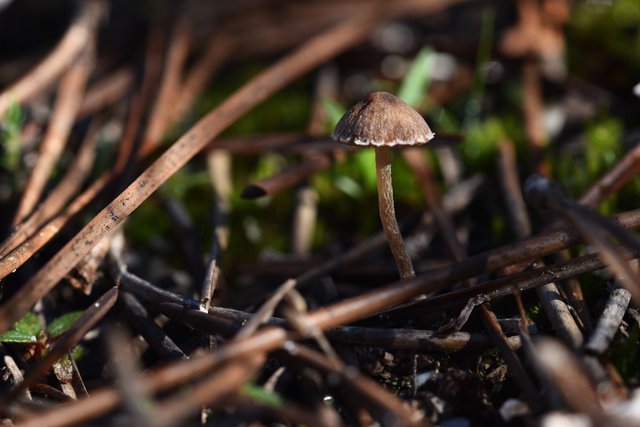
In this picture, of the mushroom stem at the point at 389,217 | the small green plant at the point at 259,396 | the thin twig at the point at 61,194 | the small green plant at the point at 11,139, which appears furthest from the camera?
the small green plant at the point at 11,139

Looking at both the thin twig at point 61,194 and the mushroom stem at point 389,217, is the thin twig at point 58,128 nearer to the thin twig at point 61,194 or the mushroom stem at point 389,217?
the thin twig at point 61,194

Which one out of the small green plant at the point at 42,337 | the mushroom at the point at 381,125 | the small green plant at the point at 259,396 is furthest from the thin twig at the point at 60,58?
the small green plant at the point at 259,396

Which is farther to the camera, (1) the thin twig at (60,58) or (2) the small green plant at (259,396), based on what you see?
(1) the thin twig at (60,58)

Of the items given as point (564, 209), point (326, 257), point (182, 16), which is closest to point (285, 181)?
point (326, 257)

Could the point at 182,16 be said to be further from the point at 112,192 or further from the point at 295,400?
the point at 295,400

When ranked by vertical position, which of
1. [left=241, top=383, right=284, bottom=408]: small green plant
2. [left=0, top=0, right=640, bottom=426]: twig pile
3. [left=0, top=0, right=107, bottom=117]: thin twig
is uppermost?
[left=0, top=0, right=107, bottom=117]: thin twig

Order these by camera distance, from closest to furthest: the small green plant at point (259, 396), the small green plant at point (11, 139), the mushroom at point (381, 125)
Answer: the small green plant at point (259, 396) < the mushroom at point (381, 125) < the small green plant at point (11, 139)

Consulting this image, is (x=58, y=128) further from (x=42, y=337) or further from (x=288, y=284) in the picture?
(x=288, y=284)

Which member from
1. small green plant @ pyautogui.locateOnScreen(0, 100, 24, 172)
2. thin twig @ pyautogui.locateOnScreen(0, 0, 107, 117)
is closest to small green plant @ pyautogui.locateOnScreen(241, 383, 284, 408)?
small green plant @ pyautogui.locateOnScreen(0, 100, 24, 172)

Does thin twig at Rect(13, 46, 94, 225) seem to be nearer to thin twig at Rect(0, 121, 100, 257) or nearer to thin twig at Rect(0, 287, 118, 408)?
thin twig at Rect(0, 121, 100, 257)
